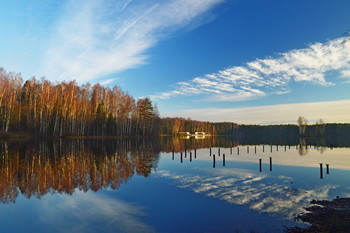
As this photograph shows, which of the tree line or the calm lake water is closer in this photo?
the calm lake water

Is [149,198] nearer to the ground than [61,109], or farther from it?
nearer to the ground

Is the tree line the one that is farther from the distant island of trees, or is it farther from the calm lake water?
the calm lake water

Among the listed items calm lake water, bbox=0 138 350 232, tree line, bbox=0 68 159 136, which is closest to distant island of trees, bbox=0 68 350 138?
tree line, bbox=0 68 159 136

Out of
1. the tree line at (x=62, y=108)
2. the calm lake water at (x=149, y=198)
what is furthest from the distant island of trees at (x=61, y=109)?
the calm lake water at (x=149, y=198)

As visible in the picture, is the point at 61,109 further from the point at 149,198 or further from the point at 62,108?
the point at 149,198

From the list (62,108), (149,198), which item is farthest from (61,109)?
(149,198)

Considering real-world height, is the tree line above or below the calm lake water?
above

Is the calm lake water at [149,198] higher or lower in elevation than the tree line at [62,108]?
lower

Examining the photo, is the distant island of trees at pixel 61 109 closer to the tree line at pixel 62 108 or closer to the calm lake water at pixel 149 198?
the tree line at pixel 62 108

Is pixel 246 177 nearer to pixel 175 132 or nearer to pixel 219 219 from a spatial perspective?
pixel 219 219

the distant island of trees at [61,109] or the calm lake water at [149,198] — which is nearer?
the calm lake water at [149,198]

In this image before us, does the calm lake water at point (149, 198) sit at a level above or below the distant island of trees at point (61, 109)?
below

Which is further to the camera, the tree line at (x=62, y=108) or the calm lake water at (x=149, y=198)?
the tree line at (x=62, y=108)

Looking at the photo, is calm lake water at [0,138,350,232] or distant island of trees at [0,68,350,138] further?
distant island of trees at [0,68,350,138]
